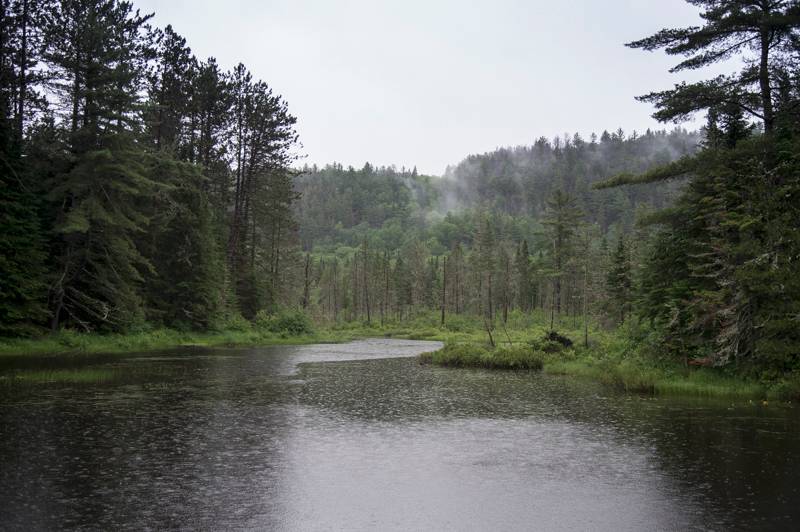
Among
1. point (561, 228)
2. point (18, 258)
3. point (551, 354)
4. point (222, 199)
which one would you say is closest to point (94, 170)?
point (18, 258)

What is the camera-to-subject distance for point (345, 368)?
3400 cm

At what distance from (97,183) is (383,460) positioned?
31611mm

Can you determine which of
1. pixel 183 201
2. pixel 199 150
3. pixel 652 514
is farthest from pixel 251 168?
pixel 652 514

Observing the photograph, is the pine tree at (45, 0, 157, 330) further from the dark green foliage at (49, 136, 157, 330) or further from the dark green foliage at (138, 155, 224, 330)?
the dark green foliage at (138, 155, 224, 330)

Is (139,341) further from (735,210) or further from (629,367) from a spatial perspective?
(735,210)

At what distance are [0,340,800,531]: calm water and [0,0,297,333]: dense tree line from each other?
1630 centimetres

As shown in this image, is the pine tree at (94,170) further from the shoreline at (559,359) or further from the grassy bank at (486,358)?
the grassy bank at (486,358)

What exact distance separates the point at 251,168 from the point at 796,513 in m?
55.9

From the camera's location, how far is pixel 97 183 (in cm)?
3738

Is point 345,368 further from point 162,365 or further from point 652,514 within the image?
point 652,514

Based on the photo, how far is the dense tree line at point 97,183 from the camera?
34625 millimetres

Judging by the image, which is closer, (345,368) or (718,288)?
(718,288)

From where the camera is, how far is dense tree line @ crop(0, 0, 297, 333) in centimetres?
3462

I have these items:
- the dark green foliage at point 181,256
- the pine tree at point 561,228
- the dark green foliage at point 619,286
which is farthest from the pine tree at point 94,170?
the pine tree at point 561,228
